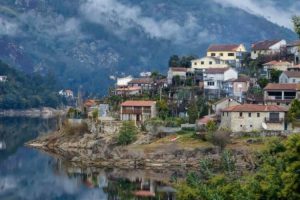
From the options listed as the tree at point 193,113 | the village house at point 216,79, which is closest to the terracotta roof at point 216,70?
the village house at point 216,79

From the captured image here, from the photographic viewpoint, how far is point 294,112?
1997 inches

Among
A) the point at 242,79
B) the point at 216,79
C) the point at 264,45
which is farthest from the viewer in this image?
the point at 264,45

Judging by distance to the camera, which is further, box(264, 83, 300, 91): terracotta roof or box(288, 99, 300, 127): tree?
box(264, 83, 300, 91): terracotta roof

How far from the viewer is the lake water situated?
40.9 m

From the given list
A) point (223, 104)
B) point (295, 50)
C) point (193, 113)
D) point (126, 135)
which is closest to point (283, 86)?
point (223, 104)

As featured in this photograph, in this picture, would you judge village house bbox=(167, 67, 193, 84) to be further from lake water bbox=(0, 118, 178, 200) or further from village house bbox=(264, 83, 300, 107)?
lake water bbox=(0, 118, 178, 200)

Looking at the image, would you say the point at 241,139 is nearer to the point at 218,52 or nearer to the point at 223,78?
the point at 223,78

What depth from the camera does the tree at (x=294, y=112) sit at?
50250 millimetres

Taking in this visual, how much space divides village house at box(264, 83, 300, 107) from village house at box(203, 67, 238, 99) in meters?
8.46

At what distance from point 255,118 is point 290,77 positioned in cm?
772

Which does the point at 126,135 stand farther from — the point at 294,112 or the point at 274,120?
the point at 294,112

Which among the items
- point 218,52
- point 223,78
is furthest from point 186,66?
point 223,78

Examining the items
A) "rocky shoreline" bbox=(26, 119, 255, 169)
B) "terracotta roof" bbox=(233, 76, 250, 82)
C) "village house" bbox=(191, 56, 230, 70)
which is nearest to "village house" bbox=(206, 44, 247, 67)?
"village house" bbox=(191, 56, 230, 70)

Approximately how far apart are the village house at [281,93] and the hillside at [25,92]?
77.6m
